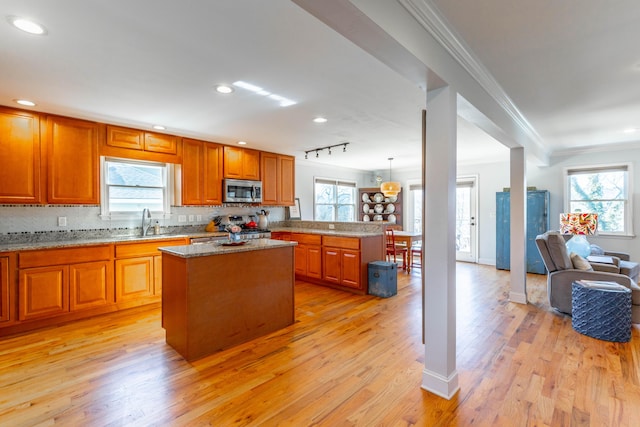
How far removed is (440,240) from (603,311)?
2163 mm

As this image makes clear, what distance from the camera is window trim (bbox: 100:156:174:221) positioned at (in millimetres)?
4051

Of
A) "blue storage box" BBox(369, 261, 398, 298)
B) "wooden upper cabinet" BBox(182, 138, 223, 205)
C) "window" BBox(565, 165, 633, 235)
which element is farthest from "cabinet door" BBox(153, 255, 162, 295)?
"window" BBox(565, 165, 633, 235)

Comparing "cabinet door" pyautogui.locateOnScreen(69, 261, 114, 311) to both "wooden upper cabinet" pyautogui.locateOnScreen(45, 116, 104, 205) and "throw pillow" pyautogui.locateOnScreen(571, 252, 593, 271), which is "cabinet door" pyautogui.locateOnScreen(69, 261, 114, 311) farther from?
"throw pillow" pyautogui.locateOnScreen(571, 252, 593, 271)

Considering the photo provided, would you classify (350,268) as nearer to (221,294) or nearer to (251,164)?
(221,294)

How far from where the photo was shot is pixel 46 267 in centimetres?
320

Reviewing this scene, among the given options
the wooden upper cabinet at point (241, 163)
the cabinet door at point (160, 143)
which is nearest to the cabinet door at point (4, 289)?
the cabinet door at point (160, 143)

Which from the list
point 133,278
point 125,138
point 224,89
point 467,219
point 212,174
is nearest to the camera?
point 224,89

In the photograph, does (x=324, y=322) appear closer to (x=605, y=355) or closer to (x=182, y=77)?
(x=605, y=355)

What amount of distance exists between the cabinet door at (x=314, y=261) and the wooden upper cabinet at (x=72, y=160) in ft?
9.85

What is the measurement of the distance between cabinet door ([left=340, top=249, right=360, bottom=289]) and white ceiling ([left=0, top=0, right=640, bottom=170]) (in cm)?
181

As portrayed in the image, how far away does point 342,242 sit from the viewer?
459 cm

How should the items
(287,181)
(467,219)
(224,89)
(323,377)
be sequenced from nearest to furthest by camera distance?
(323,377), (224,89), (287,181), (467,219)

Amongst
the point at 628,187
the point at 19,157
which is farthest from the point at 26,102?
the point at 628,187

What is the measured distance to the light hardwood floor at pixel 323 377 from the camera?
1.85m
